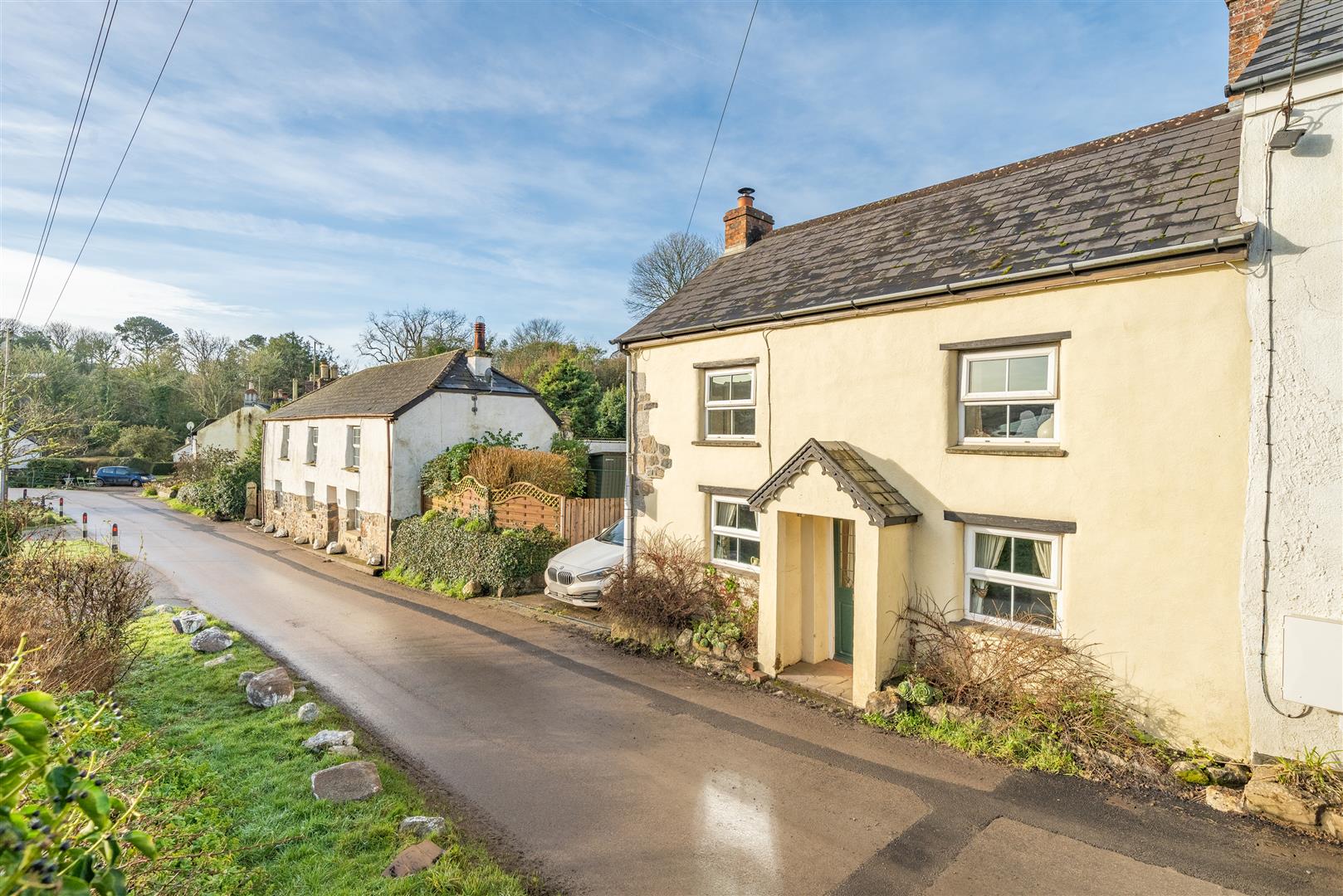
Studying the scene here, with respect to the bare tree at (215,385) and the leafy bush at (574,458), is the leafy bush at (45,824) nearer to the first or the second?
the leafy bush at (574,458)

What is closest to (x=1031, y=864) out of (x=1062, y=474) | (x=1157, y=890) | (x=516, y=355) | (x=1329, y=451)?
(x=1157, y=890)

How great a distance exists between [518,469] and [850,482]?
36.6 feet

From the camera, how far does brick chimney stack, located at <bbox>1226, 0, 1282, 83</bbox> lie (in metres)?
8.61

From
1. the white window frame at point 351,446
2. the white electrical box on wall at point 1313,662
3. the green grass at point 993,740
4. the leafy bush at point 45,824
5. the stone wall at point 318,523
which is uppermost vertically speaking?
the white window frame at point 351,446

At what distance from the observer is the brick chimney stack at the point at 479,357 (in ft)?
73.5

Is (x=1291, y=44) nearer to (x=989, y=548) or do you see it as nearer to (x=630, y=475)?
(x=989, y=548)

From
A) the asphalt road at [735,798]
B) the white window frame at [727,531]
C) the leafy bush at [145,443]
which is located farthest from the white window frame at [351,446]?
the leafy bush at [145,443]

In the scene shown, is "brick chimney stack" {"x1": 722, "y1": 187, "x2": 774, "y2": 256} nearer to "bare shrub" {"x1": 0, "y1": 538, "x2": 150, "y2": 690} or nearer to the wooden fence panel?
Answer: the wooden fence panel

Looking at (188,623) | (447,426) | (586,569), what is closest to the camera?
(188,623)

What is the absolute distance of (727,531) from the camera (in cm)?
1146

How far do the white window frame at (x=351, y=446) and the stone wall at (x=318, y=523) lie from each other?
64.0 inches

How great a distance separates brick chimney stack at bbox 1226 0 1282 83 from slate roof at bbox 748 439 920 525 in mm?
6863

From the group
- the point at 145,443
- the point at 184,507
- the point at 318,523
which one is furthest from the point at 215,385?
the point at 318,523

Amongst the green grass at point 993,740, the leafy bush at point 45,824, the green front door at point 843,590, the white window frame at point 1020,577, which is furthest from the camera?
the green front door at point 843,590
